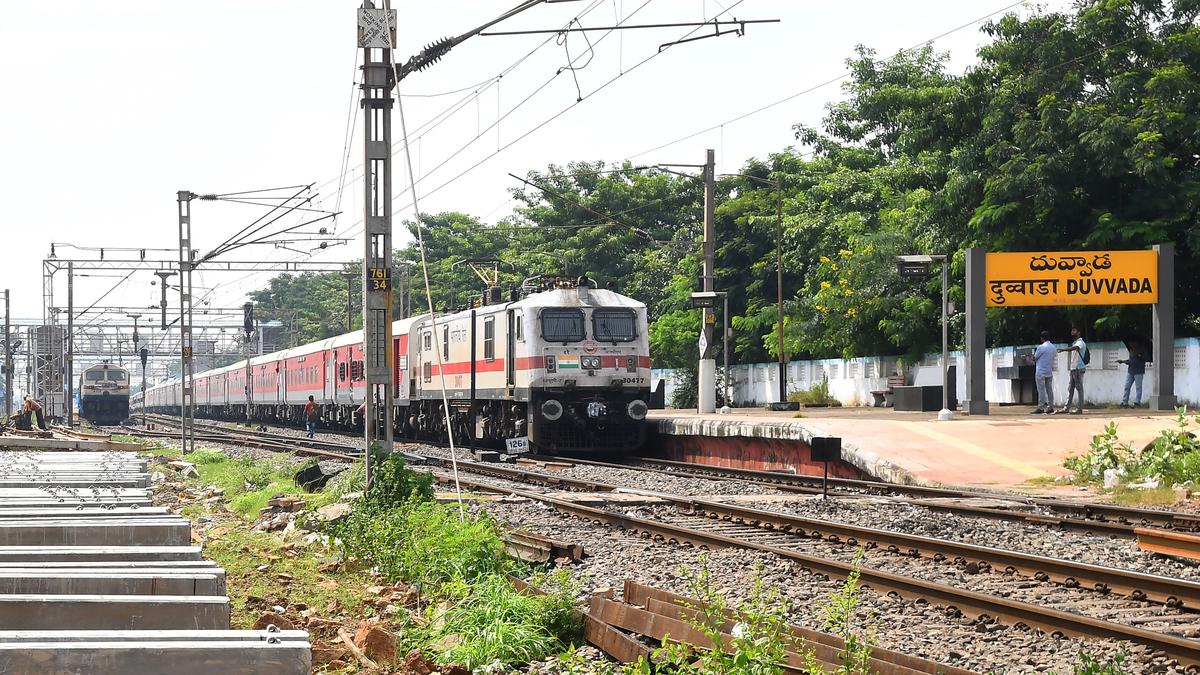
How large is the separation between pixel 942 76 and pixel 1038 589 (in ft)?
113

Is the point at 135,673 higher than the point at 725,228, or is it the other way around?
the point at 725,228

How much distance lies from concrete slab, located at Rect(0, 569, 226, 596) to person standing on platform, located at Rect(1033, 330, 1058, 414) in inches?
793

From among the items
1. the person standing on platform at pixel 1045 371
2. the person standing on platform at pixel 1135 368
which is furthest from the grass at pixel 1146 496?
the person standing on platform at pixel 1135 368

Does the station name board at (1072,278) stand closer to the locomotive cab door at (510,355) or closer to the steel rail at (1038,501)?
the steel rail at (1038,501)

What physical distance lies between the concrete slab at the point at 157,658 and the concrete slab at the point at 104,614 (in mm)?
885

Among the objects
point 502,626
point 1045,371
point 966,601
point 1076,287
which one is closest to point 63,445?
point 1045,371

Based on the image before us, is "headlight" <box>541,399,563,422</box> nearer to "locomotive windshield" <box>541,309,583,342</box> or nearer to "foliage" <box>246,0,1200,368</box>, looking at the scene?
"locomotive windshield" <box>541,309,583,342</box>

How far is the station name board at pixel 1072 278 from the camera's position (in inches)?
969

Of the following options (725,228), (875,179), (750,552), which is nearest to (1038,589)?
(750,552)

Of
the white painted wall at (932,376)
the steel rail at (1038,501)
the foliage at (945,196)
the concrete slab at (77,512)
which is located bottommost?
the steel rail at (1038,501)

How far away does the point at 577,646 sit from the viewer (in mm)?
7672

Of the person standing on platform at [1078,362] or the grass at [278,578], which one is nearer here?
the grass at [278,578]

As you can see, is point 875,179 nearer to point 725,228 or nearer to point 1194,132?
point 725,228

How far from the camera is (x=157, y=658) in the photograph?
4598 mm
